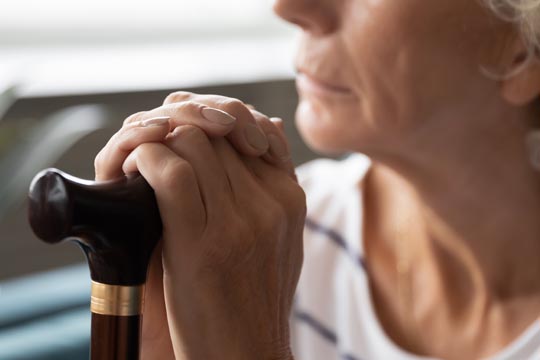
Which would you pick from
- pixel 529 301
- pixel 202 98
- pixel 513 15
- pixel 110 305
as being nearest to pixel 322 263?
pixel 529 301

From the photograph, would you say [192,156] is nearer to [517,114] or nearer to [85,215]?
[85,215]

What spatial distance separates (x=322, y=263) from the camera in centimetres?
138

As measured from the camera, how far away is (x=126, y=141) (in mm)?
753

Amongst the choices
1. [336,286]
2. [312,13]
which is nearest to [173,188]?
[312,13]

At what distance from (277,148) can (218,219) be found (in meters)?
0.12

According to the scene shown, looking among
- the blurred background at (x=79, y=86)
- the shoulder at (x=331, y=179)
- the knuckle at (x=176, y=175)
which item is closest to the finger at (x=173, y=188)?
the knuckle at (x=176, y=175)

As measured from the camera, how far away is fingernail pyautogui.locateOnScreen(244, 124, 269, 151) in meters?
0.80

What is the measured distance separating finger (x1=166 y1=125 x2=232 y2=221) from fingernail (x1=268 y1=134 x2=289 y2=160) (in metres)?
0.09

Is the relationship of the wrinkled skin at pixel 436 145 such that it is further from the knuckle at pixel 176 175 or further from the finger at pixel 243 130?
the knuckle at pixel 176 175

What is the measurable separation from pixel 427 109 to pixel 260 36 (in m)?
1.27

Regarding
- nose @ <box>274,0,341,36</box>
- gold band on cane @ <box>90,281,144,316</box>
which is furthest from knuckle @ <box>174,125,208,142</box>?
nose @ <box>274,0,341,36</box>

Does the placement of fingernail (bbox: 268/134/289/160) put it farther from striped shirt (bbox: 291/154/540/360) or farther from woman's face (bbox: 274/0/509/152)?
striped shirt (bbox: 291/154/540/360)

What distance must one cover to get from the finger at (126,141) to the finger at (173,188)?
0.05 feet

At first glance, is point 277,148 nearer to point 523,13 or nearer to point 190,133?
point 190,133
